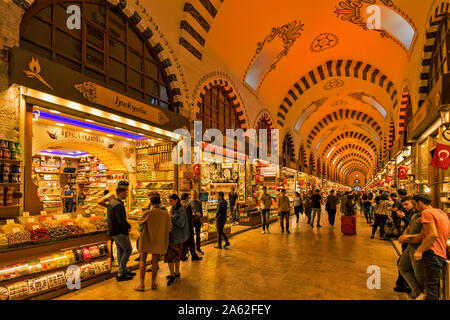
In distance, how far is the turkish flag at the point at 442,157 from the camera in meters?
3.96

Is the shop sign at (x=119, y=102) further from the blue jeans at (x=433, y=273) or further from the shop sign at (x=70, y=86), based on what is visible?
the blue jeans at (x=433, y=273)

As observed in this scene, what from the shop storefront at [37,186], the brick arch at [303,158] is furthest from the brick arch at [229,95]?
the brick arch at [303,158]

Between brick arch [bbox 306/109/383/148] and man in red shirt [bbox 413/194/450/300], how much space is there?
1670 centimetres

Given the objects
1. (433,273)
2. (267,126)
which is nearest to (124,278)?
(433,273)

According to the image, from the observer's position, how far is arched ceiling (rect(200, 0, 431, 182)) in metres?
7.65

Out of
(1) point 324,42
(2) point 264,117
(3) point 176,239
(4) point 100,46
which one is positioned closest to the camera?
(3) point 176,239

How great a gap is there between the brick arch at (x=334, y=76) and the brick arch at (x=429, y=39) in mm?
4598

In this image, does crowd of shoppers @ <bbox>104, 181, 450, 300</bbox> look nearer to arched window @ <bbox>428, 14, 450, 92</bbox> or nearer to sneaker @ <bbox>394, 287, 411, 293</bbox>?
sneaker @ <bbox>394, 287, 411, 293</bbox>

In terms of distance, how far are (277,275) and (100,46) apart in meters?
5.12

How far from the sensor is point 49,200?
8.59 meters

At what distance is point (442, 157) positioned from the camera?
3.99 meters

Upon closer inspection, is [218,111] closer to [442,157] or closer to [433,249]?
[442,157]

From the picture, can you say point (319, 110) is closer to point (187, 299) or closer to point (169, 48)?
point (169, 48)

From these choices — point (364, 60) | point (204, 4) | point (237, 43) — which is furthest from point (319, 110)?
point (204, 4)
